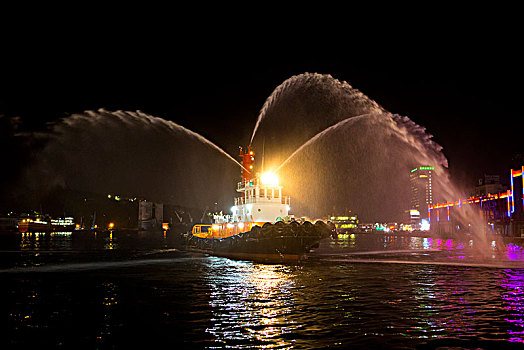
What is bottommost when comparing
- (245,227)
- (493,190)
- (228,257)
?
(228,257)

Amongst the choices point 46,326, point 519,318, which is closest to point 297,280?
point 519,318

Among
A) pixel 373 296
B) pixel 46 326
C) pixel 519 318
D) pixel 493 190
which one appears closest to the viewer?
pixel 46 326

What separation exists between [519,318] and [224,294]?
1199 centimetres

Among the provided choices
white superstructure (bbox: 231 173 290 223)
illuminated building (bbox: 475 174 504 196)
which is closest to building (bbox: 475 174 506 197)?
illuminated building (bbox: 475 174 504 196)

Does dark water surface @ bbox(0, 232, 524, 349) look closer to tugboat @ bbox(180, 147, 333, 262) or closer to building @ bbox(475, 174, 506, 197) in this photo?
tugboat @ bbox(180, 147, 333, 262)

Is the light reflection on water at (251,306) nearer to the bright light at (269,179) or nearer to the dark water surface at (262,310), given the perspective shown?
the dark water surface at (262,310)

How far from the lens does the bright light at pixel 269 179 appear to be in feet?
142

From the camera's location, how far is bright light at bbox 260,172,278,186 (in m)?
43.3

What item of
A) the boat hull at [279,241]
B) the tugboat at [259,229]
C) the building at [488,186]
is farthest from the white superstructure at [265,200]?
the building at [488,186]

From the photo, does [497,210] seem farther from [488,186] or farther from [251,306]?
[251,306]

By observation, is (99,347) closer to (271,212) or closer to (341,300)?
(341,300)

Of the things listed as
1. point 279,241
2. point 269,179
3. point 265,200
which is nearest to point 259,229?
point 279,241

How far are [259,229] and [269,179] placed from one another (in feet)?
26.3

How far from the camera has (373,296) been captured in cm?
1923
